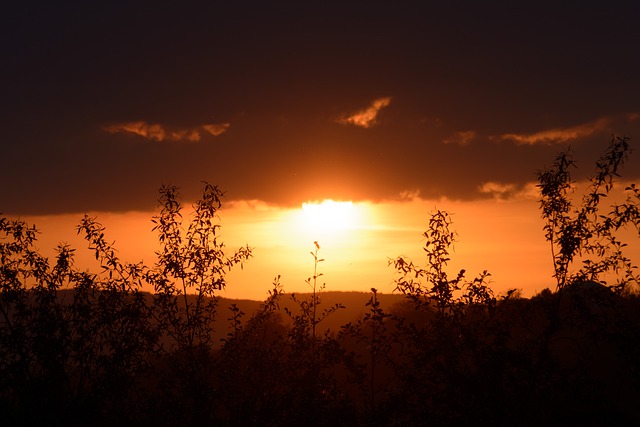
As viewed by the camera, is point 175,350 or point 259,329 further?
point 259,329

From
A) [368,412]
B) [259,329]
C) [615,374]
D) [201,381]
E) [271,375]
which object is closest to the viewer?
[368,412]

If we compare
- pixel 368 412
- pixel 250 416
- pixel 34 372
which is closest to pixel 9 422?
pixel 34 372

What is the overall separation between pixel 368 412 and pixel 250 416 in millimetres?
2420

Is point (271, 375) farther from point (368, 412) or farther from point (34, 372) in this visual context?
point (34, 372)

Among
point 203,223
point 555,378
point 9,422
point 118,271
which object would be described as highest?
point 203,223

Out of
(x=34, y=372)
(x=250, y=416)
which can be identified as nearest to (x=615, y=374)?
(x=250, y=416)

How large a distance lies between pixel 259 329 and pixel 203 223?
314 cm

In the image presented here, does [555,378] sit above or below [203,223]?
below

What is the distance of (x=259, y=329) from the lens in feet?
53.9

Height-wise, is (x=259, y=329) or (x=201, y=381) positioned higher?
(x=259, y=329)

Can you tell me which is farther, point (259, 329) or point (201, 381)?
point (259, 329)

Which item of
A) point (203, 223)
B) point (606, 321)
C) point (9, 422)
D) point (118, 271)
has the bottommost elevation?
point (9, 422)

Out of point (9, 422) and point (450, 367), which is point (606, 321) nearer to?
point (450, 367)

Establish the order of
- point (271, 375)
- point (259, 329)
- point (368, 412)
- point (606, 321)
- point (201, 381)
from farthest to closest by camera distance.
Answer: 1. point (259, 329)
2. point (271, 375)
3. point (201, 381)
4. point (368, 412)
5. point (606, 321)
